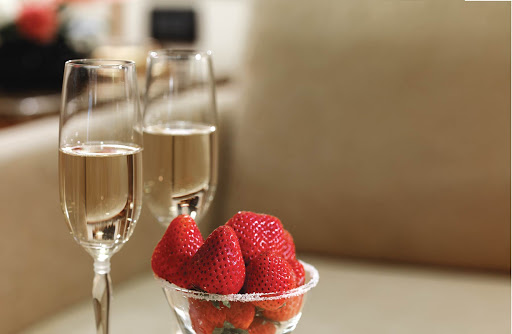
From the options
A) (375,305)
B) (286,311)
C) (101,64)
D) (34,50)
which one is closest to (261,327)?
(286,311)

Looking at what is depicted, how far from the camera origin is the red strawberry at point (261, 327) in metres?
0.68

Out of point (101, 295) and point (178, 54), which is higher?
point (178, 54)

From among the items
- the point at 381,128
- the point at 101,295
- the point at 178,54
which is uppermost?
the point at 178,54

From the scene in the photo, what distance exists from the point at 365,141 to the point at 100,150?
2.40 feet

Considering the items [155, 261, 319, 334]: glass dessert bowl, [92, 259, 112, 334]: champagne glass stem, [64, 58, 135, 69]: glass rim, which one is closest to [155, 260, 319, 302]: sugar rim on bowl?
[155, 261, 319, 334]: glass dessert bowl

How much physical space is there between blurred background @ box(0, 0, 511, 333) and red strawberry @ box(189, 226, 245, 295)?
59 cm

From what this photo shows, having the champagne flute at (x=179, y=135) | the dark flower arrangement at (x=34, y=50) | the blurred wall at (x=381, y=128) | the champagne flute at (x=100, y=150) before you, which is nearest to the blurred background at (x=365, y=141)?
the blurred wall at (x=381, y=128)

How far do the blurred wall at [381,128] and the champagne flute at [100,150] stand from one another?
0.69 m

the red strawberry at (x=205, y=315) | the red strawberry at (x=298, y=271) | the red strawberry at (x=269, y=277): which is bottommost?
the red strawberry at (x=205, y=315)

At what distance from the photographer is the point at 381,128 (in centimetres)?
135

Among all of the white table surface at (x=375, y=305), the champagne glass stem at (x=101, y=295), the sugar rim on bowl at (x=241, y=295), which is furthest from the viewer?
the white table surface at (x=375, y=305)

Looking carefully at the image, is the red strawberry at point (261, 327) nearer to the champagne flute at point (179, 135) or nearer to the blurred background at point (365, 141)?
the champagne flute at point (179, 135)

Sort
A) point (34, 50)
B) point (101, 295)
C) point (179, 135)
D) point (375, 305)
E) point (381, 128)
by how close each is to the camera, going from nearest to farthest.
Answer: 1. point (101, 295)
2. point (179, 135)
3. point (375, 305)
4. point (381, 128)
5. point (34, 50)

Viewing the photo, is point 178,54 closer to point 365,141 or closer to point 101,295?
point 101,295
